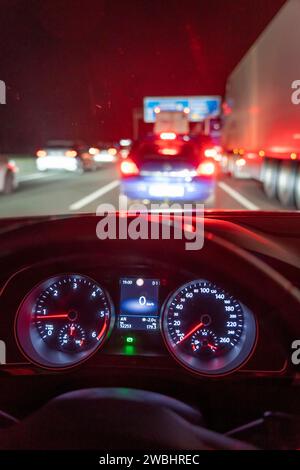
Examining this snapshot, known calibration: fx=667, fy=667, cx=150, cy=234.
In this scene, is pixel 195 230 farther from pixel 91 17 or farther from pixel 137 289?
pixel 91 17

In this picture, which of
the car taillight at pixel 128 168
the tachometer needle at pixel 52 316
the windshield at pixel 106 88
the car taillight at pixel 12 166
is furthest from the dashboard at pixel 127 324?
the car taillight at pixel 12 166

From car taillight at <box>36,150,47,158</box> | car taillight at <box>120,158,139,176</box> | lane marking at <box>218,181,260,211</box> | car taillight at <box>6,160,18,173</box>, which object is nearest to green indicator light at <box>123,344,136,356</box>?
car taillight at <box>120,158,139,176</box>

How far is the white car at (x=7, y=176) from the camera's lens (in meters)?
8.04

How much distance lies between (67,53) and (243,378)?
3.13m

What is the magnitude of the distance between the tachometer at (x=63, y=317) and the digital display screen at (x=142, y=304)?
0.11 meters

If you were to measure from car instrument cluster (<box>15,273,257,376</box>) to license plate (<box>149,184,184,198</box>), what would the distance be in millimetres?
3254

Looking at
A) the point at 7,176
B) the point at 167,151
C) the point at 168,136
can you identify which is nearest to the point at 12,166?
the point at 7,176

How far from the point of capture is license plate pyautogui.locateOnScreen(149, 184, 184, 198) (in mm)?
6736

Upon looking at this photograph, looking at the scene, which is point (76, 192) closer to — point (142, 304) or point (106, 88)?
point (106, 88)

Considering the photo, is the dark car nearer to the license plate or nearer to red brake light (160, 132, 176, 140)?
the license plate

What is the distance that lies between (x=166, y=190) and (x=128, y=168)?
5.09 feet

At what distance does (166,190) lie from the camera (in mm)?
6766

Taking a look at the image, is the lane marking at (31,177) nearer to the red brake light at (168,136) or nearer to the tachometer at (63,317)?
the red brake light at (168,136)
